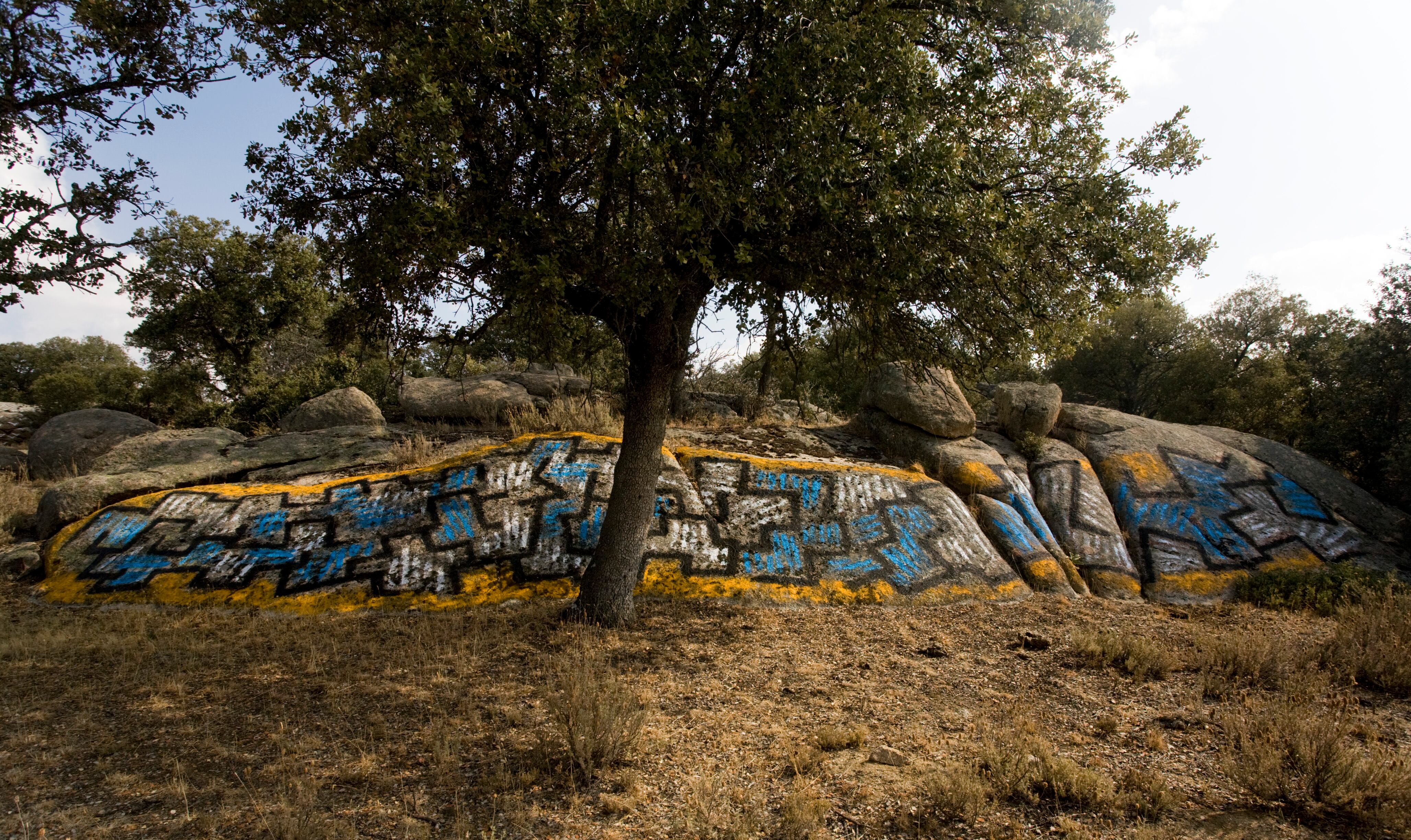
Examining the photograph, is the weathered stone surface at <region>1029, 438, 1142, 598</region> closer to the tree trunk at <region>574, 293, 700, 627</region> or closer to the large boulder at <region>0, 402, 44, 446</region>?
the tree trunk at <region>574, 293, 700, 627</region>

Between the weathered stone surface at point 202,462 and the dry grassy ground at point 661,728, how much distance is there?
301cm

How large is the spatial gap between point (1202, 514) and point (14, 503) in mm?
19824

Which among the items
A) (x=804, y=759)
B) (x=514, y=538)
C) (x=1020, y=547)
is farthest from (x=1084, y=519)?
(x=514, y=538)

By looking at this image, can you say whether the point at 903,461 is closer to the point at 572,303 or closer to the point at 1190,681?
the point at 1190,681

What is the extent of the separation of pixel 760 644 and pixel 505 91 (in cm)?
582

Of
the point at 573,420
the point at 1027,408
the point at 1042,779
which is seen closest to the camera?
the point at 1042,779

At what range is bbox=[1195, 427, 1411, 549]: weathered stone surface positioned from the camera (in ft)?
36.1

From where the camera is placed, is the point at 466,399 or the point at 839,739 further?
the point at 466,399

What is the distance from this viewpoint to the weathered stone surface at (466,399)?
13484mm

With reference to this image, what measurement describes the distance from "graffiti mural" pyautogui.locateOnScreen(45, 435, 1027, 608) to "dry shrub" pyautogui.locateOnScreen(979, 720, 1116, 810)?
→ 175 inches

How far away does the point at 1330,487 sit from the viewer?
38.2ft

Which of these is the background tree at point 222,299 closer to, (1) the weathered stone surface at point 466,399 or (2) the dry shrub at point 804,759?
(1) the weathered stone surface at point 466,399

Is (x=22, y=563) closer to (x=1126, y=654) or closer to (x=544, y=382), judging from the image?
(x=544, y=382)

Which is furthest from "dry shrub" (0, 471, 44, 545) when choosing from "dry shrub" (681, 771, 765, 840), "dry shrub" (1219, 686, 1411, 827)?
"dry shrub" (1219, 686, 1411, 827)
